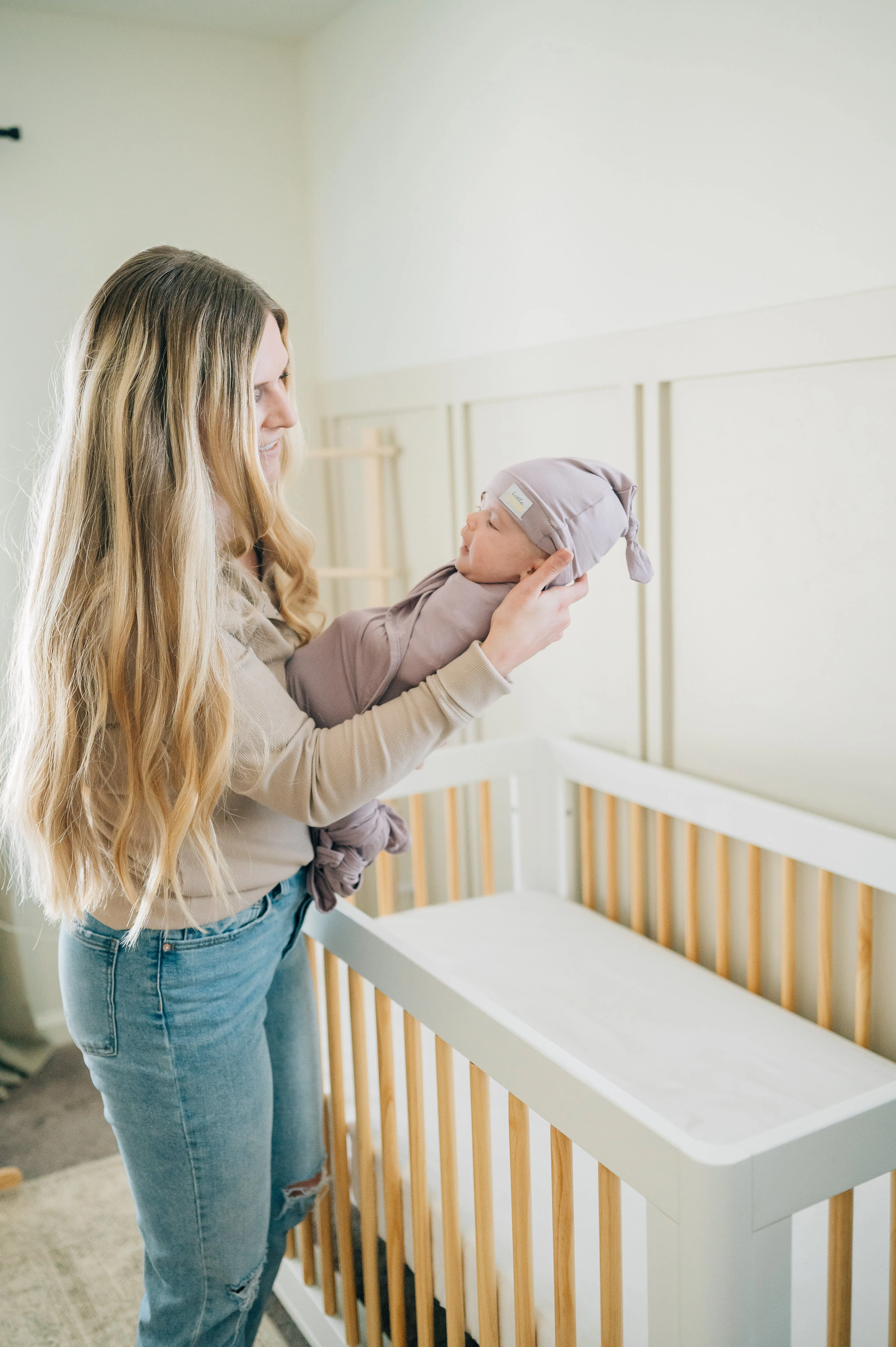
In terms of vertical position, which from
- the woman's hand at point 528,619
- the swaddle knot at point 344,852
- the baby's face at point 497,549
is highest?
the baby's face at point 497,549

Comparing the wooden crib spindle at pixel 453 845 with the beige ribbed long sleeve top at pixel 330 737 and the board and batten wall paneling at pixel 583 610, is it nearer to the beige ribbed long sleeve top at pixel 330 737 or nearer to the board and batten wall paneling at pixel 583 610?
the board and batten wall paneling at pixel 583 610

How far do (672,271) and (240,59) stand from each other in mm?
1451

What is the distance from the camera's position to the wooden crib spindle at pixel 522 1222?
1125 millimetres

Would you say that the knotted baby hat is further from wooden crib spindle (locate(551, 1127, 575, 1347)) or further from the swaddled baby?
wooden crib spindle (locate(551, 1127, 575, 1347))

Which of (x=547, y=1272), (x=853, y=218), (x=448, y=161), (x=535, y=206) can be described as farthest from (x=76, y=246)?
(x=547, y=1272)

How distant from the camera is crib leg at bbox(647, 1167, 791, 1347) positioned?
85cm

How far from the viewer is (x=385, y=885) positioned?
218 cm

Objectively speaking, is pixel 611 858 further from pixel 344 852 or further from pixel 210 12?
pixel 210 12

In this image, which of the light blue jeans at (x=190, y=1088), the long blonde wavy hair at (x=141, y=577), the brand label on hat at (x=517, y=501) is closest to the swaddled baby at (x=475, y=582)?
the brand label on hat at (x=517, y=501)

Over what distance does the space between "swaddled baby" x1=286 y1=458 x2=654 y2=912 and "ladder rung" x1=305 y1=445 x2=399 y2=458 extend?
4.86ft

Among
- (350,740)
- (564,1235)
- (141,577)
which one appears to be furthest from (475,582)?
(564,1235)

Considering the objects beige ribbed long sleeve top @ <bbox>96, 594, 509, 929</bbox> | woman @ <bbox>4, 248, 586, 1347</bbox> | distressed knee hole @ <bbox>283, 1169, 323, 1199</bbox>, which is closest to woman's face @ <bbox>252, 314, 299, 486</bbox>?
woman @ <bbox>4, 248, 586, 1347</bbox>

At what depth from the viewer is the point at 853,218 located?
149cm

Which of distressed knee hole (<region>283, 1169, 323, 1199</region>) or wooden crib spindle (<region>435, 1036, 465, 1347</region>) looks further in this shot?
distressed knee hole (<region>283, 1169, 323, 1199</region>)
